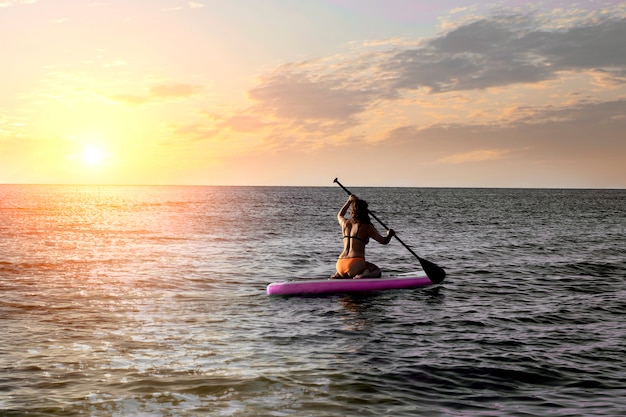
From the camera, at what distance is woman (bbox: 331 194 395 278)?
642 inches

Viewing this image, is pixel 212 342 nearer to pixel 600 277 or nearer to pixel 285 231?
pixel 600 277

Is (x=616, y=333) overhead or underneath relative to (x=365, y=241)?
underneath

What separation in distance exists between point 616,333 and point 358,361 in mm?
6211

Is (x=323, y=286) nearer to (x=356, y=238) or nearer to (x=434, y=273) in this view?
(x=356, y=238)

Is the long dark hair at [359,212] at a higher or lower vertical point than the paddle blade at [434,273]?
higher

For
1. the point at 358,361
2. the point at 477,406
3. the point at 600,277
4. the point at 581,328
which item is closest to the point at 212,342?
the point at 358,361

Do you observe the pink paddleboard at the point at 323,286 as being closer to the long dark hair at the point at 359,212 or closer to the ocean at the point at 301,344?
the ocean at the point at 301,344

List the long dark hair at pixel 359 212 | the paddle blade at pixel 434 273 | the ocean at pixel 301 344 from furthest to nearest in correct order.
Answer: the paddle blade at pixel 434 273
the long dark hair at pixel 359 212
the ocean at pixel 301 344

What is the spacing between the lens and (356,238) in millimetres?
16484

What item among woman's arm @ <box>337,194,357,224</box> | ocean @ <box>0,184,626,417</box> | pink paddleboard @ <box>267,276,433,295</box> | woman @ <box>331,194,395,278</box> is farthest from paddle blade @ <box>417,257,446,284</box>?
woman's arm @ <box>337,194,357,224</box>

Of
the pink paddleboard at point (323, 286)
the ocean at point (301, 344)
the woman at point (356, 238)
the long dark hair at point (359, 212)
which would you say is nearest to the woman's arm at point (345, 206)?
the woman at point (356, 238)

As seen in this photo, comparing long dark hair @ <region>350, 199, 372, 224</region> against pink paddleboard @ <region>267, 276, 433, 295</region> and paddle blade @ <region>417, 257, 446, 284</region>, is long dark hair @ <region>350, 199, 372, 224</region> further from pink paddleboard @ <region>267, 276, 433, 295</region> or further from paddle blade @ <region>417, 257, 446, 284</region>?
paddle blade @ <region>417, 257, 446, 284</region>

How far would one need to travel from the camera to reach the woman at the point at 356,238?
16297mm

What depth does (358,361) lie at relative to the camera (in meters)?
10.4
